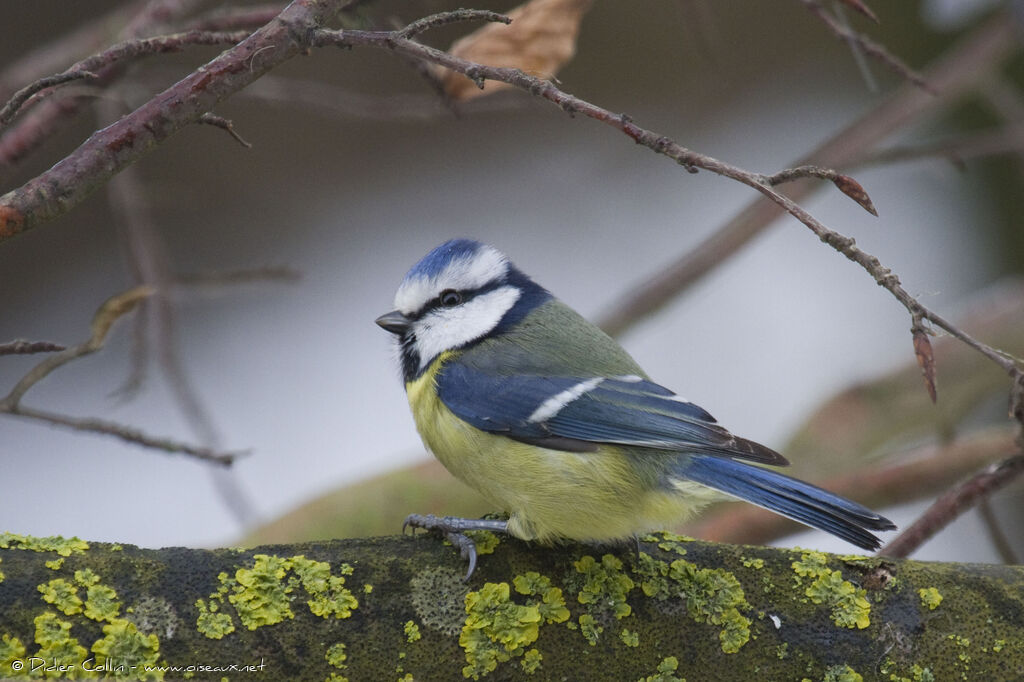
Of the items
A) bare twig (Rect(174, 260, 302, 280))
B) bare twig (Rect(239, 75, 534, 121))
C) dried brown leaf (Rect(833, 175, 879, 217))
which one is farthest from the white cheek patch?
dried brown leaf (Rect(833, 175, 879, 217))

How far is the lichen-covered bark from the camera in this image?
1.23 metres

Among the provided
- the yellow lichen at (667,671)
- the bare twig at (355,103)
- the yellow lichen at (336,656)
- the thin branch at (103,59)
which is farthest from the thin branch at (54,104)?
the yellow lichen at (667,671)

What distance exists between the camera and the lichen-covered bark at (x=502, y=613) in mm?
1229

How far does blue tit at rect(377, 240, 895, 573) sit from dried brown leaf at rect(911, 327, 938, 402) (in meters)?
0.49

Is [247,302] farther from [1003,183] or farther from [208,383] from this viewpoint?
[1003,183]

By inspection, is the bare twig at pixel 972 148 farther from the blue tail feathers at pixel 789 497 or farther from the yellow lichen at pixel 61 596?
the yellow lichen at pixel 61 596

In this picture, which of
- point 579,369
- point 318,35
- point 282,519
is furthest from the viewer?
point 282,519

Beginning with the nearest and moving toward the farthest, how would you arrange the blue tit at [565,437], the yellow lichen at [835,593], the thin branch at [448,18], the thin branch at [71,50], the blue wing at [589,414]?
the thin branch at [448,18]
the yellow lichen at [835,593]
the blue tit at [565,437]
the blue wing at [589,414]
the thin branch at [71,50]

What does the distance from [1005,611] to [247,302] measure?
3625 mm

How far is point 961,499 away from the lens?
165 centimetres

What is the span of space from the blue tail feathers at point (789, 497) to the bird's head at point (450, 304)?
51cm

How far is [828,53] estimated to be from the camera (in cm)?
443

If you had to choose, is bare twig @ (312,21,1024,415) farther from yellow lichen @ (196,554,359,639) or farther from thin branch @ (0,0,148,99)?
thin branch @ (0,0,148,99)

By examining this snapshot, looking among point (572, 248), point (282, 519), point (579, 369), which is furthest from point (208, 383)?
point (579, 369)
